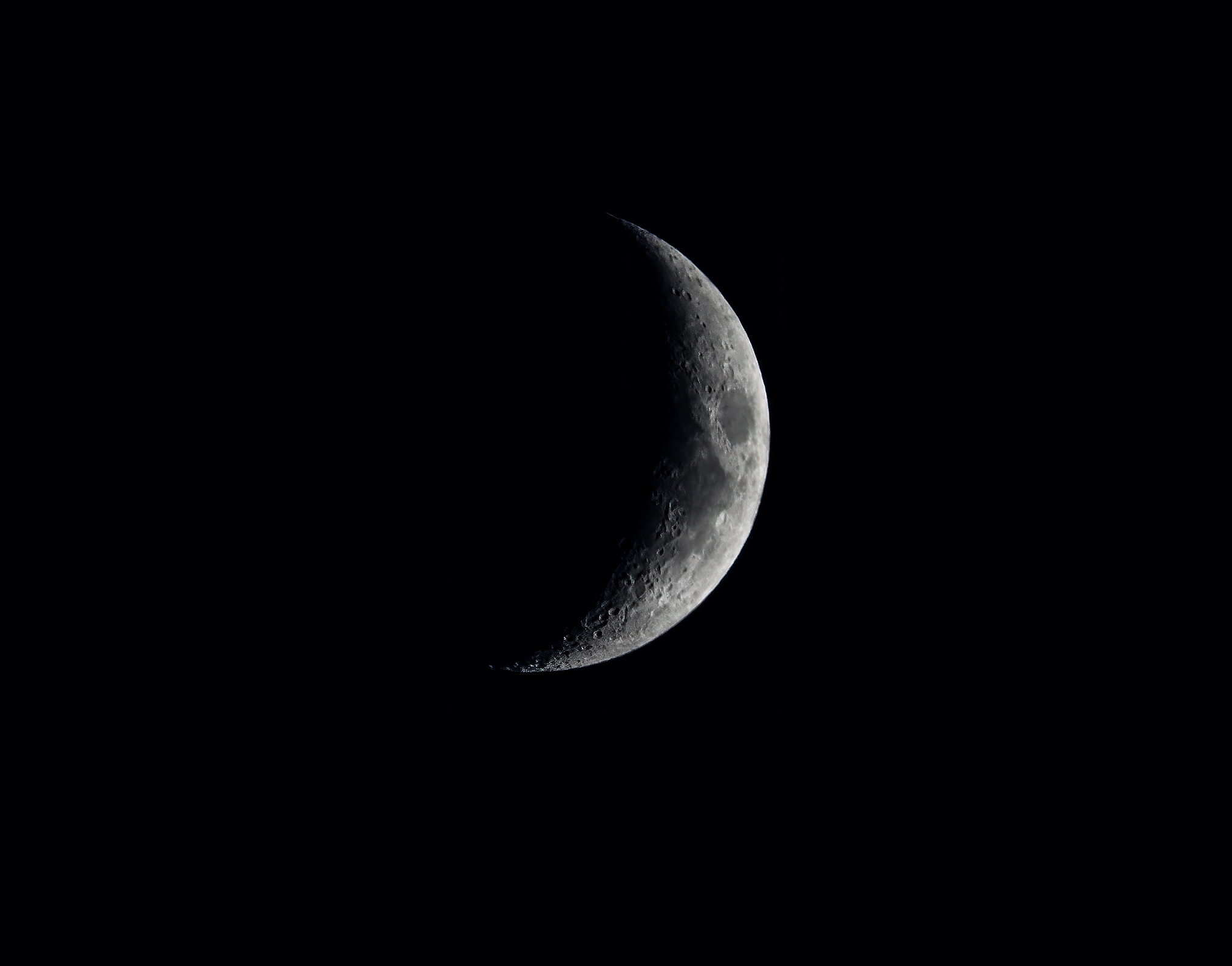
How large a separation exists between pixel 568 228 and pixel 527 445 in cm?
134

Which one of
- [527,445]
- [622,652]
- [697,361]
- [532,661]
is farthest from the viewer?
[622,652]

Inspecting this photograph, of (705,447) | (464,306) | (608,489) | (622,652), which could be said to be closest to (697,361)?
(705,447)

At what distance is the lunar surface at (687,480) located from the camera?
17.4ft

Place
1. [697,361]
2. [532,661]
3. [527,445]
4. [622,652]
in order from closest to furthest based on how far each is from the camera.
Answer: [527,445] < [697,361] < [532,661] < [622,652]

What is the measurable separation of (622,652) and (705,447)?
1719mm

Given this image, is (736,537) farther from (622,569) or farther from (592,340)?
(592,340)

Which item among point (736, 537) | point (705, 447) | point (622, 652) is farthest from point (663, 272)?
point (622, 652)

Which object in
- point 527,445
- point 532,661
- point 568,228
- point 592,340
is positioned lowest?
point 532,661

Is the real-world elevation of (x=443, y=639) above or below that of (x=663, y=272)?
below

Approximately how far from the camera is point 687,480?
17.4 feet

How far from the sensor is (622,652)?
6281 mm

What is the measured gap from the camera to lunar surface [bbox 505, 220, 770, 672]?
5.30 m

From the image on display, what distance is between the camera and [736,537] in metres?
5.90

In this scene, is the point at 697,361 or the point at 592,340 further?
the point at 697,361
